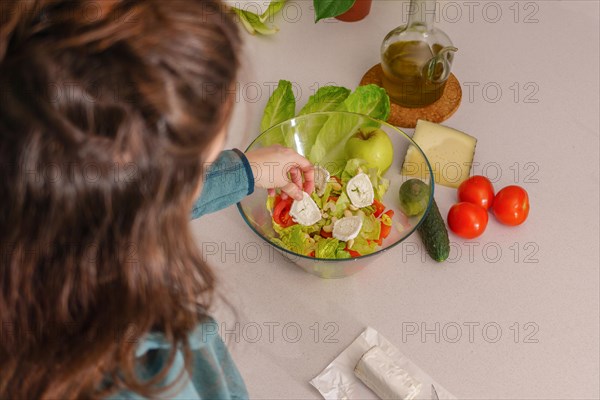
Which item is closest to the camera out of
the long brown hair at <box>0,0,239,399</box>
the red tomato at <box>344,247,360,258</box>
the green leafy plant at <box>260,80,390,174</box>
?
the long brown hair at <box>0,0,239,399</box>

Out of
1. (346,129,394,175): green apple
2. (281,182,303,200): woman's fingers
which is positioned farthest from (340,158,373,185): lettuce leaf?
(281,182,303,200): woman's fingers

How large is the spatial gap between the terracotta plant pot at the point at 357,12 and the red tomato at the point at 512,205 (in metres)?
0.49

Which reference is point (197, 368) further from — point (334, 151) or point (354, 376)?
point (334, 151)

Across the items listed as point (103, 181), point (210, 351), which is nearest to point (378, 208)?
point (210, 351)

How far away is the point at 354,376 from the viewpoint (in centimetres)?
100

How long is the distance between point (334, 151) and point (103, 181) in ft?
2.29

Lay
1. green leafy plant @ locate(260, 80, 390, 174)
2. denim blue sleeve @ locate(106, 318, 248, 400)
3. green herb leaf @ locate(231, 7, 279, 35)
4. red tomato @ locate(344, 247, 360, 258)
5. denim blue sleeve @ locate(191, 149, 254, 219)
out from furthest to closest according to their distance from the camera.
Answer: green herb leaf @ locate(231, 7, 279, 35) → green leafy plant @ locate(260, 80, 390, 174) → red tomato @ locate(344, 247, 360, 258) → denim blue sleeve @ locate(191, 149, 254, 219) → denim blue sleeve @ locate(106, 318, 248, 400)

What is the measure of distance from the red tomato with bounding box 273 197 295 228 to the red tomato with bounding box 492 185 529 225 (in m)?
0.34

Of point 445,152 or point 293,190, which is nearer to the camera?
point 293,190

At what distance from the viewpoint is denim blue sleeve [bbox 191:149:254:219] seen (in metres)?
0.94

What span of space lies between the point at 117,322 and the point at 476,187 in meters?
0.70

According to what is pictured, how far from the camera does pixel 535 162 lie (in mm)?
1210

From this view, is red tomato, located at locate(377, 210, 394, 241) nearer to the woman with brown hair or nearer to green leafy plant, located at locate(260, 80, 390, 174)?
green leafy plant, located at locate(260, 80, 390, 174)

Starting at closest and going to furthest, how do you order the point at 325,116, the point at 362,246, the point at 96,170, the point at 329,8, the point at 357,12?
the point at 96,170 → the point at 362,246 → the point at 325,116 → the point at 329,8 → the point at 357,12
